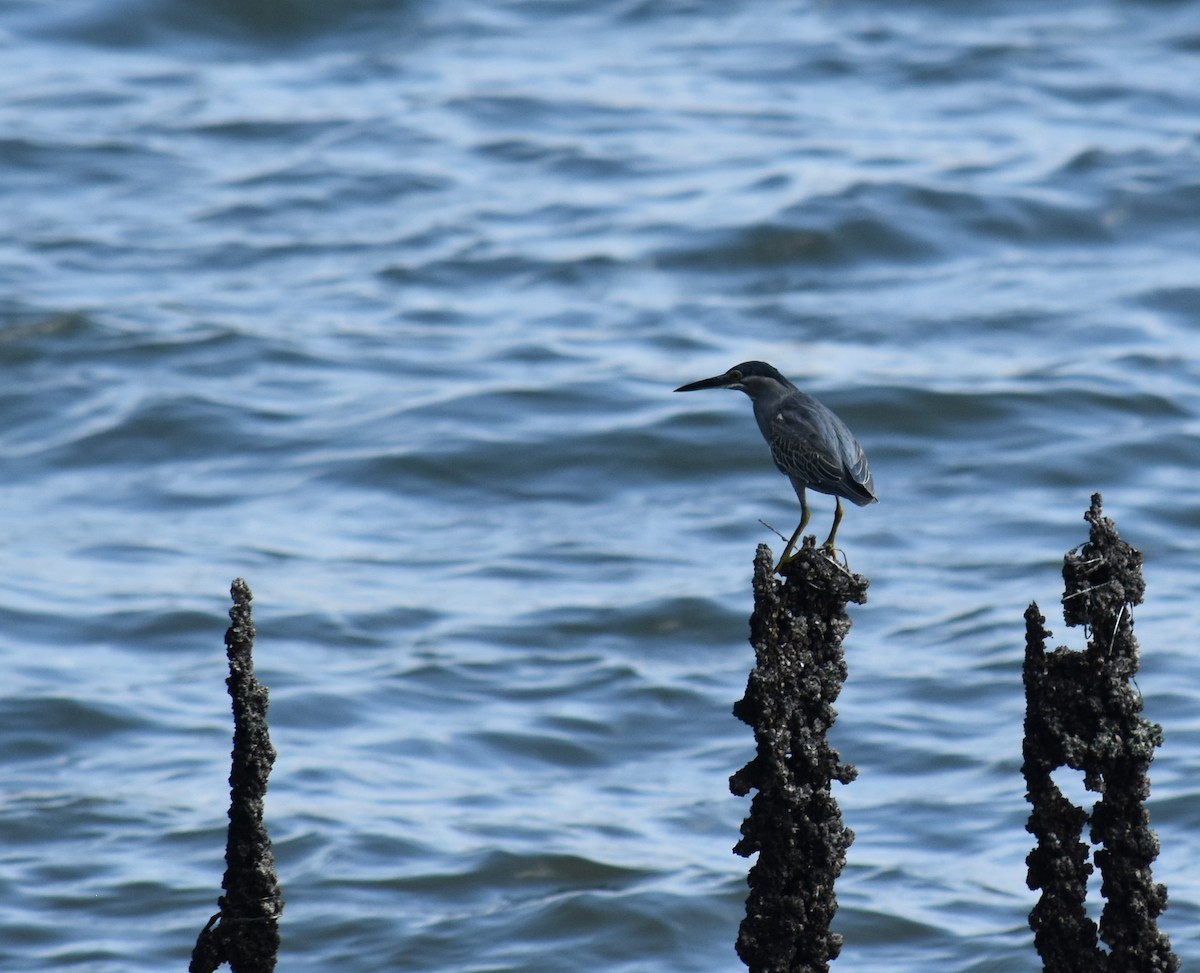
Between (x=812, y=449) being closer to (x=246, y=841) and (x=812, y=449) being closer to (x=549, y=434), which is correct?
(x=246, y=841)

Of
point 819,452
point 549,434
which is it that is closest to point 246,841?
point 819,452

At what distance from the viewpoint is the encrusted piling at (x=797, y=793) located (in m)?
5.52

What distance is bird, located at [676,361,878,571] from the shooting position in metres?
6.46

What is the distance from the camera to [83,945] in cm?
1001

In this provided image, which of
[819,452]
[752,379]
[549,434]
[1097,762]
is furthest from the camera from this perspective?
[549,434]

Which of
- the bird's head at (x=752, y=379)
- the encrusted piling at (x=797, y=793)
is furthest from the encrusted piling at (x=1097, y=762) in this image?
the bird's head at (x=752, y=379)

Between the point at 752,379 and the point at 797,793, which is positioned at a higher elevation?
the point at 752,379

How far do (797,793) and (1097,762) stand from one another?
2.41ft

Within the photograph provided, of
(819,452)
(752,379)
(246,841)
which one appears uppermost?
(752,379)

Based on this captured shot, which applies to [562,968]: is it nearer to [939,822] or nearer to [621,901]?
[621,901]

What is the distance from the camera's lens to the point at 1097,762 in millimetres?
5477

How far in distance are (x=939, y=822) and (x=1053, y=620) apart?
246 cm

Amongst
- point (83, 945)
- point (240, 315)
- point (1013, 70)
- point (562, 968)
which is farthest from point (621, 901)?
point (1013, 70)

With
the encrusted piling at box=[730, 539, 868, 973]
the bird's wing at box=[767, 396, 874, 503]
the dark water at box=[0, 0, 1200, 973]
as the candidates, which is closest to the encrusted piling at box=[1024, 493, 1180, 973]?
the encrusted piling at box=[730, 539, 868, 973]
